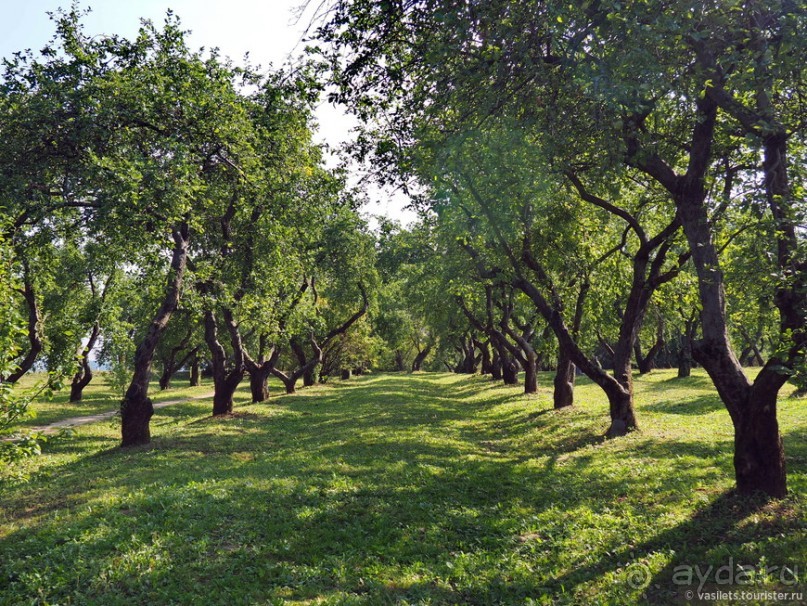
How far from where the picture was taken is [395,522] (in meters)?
9.60

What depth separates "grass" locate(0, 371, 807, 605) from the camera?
6961 millimetres


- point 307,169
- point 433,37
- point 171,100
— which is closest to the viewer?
point 433,37

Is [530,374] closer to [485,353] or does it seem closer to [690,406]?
[690,406]

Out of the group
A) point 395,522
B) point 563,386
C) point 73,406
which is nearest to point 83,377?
point 73,406

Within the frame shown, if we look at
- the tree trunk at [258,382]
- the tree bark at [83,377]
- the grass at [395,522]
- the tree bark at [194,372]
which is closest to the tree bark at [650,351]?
the grass at [395,522]

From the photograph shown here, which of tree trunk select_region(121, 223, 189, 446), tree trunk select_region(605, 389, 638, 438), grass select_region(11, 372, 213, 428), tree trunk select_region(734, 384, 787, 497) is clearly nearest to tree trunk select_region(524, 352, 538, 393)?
A: tree trunk select_region(605, 389, 638, 438)

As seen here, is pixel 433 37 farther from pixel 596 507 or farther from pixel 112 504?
pixel 112 504

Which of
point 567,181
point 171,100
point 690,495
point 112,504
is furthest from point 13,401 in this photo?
point 567,181

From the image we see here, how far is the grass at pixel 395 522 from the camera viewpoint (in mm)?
6961

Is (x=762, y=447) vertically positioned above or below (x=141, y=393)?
below

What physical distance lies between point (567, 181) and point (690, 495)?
9.75m

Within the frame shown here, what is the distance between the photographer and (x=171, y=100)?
1681 cm

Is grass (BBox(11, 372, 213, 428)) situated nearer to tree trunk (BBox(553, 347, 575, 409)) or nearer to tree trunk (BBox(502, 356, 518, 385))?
tree trunk (BBox(553, 347, 575, 409))

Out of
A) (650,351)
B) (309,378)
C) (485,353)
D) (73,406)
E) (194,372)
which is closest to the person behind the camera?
(73,406)
